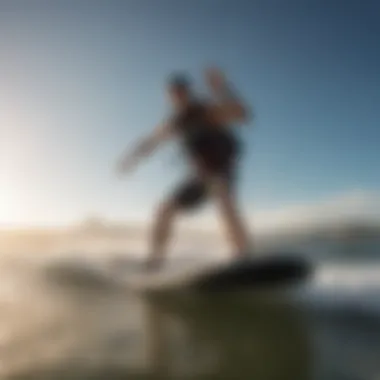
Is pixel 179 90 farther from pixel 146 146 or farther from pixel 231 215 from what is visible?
pixel 231 215

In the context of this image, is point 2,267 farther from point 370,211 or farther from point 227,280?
point 370,211

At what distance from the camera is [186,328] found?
1309 millimetres

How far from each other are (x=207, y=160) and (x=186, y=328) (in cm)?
31

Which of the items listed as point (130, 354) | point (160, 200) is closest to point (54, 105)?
point (160, 200)

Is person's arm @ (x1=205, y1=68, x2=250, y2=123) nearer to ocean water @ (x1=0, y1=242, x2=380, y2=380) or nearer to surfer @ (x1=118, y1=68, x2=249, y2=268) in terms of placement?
surfer @ (x1=118, y1=68, x2=249, y2=268)

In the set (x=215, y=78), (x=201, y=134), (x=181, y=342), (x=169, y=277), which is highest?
(x=215, y=78)

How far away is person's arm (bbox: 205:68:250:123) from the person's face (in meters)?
0.05

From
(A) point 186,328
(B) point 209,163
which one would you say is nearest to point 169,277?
(A) point 186,328

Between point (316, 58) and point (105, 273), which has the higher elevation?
point (316, 58)

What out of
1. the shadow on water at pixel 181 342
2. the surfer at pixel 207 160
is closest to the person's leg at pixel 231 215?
the surfer at pixel 207 160

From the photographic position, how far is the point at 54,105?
1436 millimetres

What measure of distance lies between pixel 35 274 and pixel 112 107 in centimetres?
35

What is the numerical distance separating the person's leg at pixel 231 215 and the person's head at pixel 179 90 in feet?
0.53

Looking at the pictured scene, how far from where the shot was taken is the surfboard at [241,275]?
131 cm
